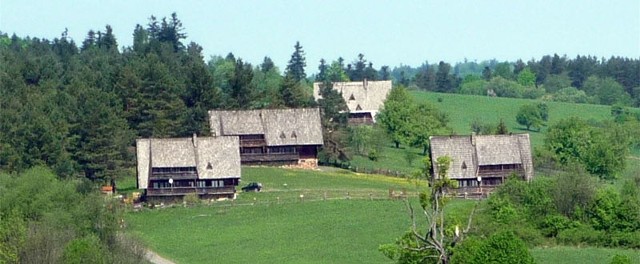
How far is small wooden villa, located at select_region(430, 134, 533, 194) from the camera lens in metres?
89.3

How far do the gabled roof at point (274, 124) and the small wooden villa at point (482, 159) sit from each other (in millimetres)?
11704

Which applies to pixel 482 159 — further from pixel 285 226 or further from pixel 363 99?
pixel 363 99

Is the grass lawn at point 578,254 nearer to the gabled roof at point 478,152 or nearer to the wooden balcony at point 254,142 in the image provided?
the gabled roof at point 478,152

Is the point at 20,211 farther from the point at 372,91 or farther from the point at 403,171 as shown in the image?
the point at 372,91

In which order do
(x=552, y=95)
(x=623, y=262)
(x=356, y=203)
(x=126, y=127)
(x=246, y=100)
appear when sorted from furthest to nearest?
(x=552, y=95)
(x=246, y=100)
(x=126, y=127)
(x=356, y=203)
(x=623, y=262)

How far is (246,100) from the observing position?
109 m

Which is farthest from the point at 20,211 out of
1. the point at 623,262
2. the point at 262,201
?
the point at 623,262

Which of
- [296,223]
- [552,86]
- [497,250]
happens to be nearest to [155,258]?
[296,223]

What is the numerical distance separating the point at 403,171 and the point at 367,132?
33.3 feet

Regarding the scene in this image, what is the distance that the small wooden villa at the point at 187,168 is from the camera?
285 ft

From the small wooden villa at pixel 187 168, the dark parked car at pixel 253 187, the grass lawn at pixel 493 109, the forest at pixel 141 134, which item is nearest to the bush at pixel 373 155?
the forest at pixel 141 134

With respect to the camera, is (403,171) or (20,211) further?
(403,171)

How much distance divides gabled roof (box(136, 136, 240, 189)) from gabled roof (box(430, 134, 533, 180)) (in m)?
10.9

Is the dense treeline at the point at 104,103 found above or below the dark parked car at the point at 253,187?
above
